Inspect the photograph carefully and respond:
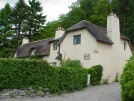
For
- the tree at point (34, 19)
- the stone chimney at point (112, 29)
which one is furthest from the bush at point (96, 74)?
the tree at point (34, 19)

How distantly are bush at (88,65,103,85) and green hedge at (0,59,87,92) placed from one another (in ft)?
13.7

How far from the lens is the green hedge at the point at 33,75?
17.1 metres

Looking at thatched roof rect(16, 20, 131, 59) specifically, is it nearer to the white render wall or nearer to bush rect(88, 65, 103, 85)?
the white render wall

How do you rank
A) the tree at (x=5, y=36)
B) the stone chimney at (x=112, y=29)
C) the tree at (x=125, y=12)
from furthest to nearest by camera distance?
1. the tree at (x=5, y=36)
2. the tree at (x=125, y=12)
3. the stone chimney at (x=112, y=29)

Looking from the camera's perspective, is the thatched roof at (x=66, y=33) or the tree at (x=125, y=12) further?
the tree at (x=125, y=12)

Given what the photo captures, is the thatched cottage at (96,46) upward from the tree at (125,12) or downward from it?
downward

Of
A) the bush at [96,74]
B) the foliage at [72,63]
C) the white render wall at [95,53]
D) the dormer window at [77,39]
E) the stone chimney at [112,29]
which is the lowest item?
the bush at [96,74]

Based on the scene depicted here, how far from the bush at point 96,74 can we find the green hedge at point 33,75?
13.7 feet

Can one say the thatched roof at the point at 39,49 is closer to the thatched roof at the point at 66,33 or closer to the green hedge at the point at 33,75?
the thatched roof at the point at 66,33

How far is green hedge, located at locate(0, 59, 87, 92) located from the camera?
1714 centimetres

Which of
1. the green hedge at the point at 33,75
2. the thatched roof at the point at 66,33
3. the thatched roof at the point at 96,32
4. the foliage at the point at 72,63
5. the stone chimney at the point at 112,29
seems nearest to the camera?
the green hedge at the point at 33,75

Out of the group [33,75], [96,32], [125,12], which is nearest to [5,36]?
[125,12]

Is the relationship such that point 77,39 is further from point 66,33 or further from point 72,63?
point 72,63

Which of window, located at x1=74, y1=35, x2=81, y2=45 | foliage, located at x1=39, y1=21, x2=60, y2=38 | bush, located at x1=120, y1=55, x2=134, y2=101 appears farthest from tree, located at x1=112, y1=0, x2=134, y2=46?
bush, located at x1=120, y1=55, x2=134, y2=101
